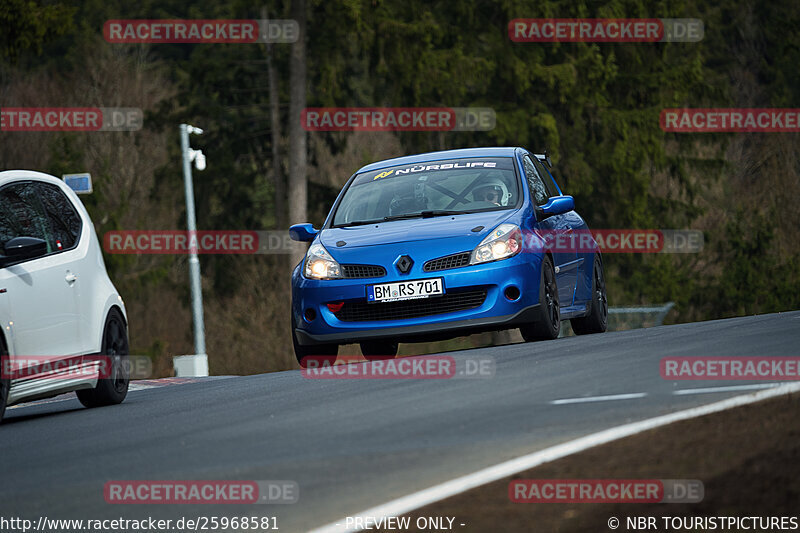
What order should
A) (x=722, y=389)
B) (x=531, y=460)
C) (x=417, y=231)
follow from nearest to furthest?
(x=531, y=460)
(x=722, y=389)
(x=417, y=231)

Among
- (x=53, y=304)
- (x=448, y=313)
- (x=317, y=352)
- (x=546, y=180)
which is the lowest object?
(x=317, y=352)

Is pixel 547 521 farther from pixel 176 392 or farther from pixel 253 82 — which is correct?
pixel 253 82

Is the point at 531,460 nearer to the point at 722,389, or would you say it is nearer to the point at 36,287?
the point at 722,389

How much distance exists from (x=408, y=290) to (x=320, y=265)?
0.91m

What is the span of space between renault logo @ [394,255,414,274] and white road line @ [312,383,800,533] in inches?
195

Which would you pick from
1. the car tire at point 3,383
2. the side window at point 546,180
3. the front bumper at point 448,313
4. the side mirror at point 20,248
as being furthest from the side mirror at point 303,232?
the car tire at point 3,383

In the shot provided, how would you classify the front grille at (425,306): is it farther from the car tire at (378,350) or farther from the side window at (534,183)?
→ the side window at (534,183)

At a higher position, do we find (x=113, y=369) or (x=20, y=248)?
(x=20, y=248)

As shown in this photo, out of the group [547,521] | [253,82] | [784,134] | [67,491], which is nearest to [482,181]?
[67,491]

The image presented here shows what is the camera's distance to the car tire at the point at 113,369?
11609 millimetres

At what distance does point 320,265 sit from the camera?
1296cm

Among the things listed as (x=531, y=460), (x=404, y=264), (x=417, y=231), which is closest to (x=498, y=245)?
(x=417, y=231)

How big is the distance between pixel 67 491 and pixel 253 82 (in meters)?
38.6

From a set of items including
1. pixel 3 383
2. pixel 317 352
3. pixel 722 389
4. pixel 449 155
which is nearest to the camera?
pixel 722 389
